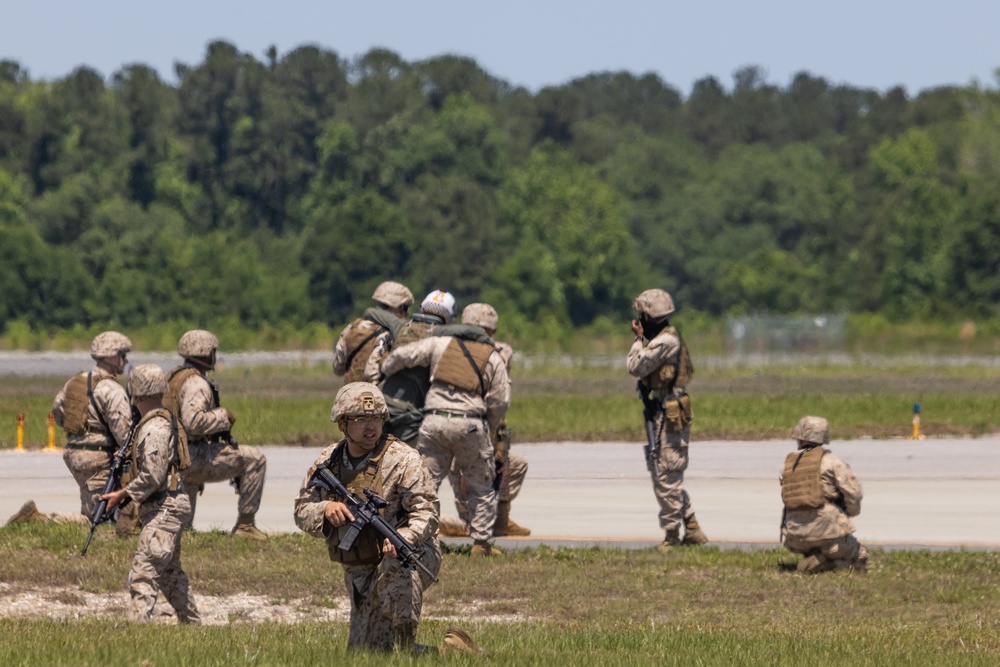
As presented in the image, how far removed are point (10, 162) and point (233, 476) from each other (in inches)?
3957

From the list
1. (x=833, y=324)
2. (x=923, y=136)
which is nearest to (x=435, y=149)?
(x=923, y=136)

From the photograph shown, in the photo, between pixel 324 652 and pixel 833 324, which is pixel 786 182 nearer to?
pixel 833 324

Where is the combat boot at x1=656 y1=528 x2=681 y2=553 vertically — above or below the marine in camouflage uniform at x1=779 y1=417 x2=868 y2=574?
below

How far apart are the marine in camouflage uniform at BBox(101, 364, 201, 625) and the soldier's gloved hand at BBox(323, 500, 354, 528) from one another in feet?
9.53

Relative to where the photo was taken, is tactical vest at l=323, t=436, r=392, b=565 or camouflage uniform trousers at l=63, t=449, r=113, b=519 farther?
camouflage uniform trousers at l=63, t=449, r=113, b=519

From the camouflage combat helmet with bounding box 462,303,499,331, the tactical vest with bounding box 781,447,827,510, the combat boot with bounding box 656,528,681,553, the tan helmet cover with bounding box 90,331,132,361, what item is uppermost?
the camouflage combat helmet with bounding box 462,303,499,331

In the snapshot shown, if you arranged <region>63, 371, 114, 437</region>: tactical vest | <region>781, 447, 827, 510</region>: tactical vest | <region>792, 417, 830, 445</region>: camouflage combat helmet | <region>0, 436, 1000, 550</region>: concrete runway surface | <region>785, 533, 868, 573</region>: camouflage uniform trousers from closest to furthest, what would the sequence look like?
<region>781, 447, 827, 510</region>: tactical vest, <region>785, 533, 868, 573</region>: camouflage uniform trousers, <region>792, 417, 830, 445</region>: camouflage combat helmet, <region>63, 371, 114, 437</region>: tactical vest, <region>0, 436, 1000, 550</region>: concrete runway surface

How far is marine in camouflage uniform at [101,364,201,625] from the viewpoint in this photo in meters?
10.6

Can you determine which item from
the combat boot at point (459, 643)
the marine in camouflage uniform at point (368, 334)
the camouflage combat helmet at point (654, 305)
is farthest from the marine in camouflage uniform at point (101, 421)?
the combat boot at point (459, 643)

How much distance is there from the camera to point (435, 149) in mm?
113375

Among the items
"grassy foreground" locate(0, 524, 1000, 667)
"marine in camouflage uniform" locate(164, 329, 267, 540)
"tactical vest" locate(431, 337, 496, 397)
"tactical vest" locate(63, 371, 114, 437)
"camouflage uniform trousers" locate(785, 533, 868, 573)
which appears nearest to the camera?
"grassy foreground" locate(0, 524, 1000, 667)

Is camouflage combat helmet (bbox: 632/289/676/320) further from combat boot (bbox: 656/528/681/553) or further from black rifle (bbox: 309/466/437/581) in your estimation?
black rifle (bbox: 309/466/437/581)

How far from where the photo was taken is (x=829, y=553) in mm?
13172

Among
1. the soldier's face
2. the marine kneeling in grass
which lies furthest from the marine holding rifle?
the soldier's face
